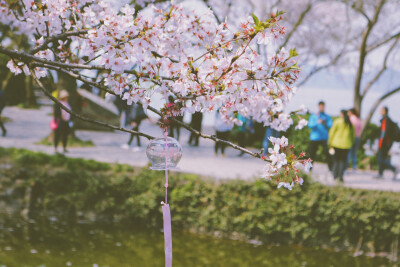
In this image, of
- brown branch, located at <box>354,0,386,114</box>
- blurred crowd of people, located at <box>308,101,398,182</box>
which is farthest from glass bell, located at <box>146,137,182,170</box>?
brown branch, located at <box>354,0,386,114</box>

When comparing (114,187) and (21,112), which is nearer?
(114,187)

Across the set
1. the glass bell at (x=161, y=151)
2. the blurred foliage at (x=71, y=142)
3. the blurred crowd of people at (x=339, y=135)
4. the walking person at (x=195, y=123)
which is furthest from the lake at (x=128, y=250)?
the blurred foliage at (x=71, y=142)

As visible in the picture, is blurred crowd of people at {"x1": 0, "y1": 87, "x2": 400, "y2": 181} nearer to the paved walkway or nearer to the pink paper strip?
the paved walkway

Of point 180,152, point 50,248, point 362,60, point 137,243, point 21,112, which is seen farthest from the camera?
point 21,112

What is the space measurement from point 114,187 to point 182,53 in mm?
5893

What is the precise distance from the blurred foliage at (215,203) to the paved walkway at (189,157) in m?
0.88

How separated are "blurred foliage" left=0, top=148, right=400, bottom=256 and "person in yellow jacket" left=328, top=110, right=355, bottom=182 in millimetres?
2121

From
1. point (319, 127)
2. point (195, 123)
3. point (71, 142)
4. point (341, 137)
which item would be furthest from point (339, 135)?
point (71, 142)

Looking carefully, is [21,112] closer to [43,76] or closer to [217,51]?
[43,76]

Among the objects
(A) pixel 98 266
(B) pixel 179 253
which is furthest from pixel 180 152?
(B) pixel 179 253

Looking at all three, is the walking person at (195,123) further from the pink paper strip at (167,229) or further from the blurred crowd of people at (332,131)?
the pink paper strip at (167,229)

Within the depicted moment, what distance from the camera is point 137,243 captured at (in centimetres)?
821

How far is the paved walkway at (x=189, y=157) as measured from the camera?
39.2ft

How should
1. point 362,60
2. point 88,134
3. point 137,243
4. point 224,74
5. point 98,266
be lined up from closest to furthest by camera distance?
point 224,74 < point 98,266 < point 137,243 < point 362,60 < point 88,134
